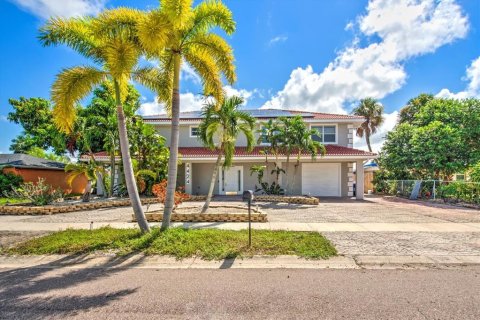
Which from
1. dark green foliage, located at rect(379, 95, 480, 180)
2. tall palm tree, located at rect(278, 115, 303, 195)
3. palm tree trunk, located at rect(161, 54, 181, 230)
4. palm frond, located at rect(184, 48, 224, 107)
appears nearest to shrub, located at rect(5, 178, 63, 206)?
palm tree trunk, located at rect(161, 54, 181, 230)

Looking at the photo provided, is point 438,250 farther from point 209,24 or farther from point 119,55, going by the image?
point 119,55

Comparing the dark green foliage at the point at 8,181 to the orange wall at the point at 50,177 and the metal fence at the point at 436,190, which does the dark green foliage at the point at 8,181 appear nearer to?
the orange wall at the point at 50,177

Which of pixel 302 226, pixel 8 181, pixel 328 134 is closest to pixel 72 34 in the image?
pixel 302 226

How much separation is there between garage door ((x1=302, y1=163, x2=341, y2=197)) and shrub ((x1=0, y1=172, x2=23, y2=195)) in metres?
20.3

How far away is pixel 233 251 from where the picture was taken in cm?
595

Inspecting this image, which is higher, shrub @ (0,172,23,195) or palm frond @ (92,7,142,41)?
palm frond @ (92,7,142,41)

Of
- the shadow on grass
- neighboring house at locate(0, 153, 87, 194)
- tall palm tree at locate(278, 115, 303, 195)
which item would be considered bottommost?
the shadow on grass

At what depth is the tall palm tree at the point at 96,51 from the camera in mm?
6297

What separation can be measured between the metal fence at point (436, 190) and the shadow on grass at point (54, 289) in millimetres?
17352

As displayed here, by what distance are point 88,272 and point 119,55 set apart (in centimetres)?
479

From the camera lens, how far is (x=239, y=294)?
412 cm

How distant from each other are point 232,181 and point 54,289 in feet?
51.8

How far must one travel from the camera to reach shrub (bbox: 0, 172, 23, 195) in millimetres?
17453

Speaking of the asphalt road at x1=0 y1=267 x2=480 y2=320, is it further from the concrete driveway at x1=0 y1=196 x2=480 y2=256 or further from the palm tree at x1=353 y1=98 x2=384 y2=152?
the palm tree at x1=353 y1=98 x2=384 y2=152
